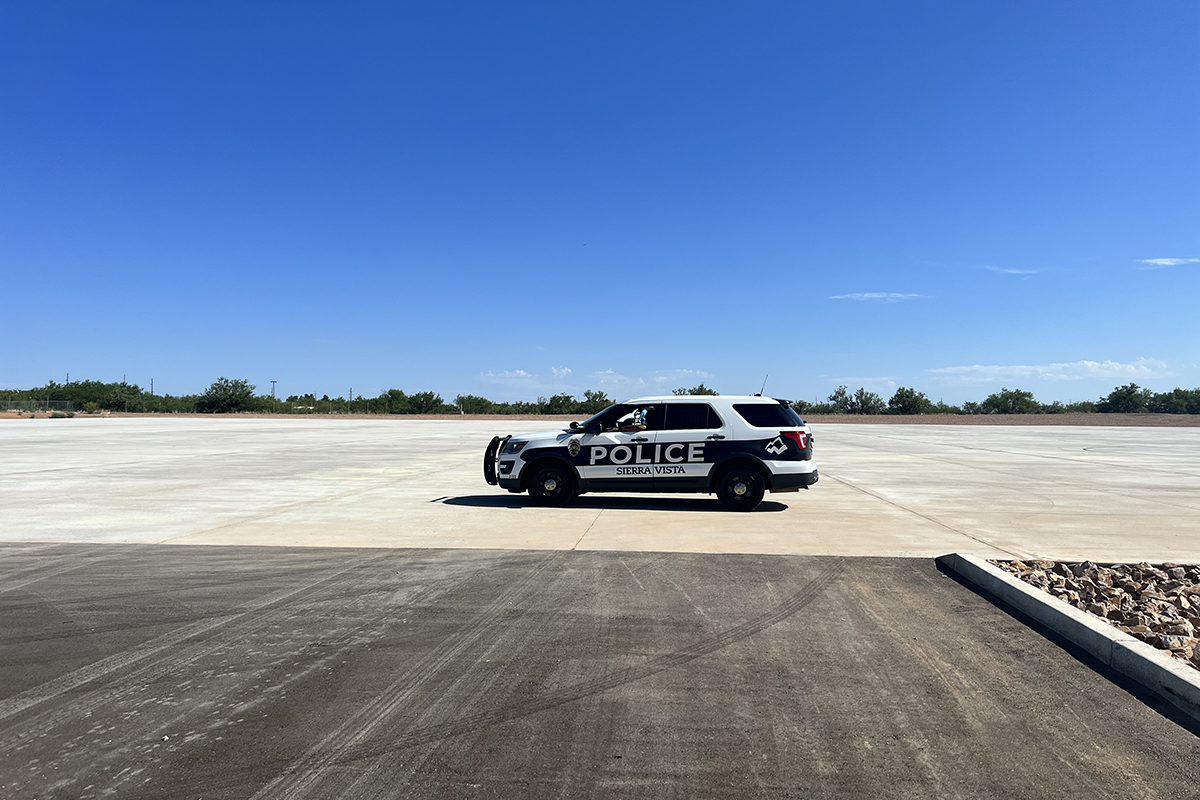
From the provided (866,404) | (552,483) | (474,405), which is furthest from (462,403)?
(552,483)

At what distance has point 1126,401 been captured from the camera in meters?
78.0

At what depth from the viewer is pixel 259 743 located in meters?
3.96

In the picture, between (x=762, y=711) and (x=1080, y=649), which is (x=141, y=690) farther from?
(x=1080, y=649)

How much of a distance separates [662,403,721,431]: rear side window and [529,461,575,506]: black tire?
182cm

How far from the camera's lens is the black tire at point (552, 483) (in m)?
12.4

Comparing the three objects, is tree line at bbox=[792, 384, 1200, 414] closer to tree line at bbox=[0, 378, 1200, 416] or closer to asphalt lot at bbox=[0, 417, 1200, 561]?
tree line at bbox=[0, 378, 1200, 416]

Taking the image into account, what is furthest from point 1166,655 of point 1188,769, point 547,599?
point 547,599

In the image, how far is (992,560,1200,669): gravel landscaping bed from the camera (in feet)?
18.2

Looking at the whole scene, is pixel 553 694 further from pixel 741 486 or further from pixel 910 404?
pixel 910 404

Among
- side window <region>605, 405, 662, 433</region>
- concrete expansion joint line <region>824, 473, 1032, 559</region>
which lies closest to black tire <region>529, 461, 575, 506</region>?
side window <region>605, 405, 662, 433</region>

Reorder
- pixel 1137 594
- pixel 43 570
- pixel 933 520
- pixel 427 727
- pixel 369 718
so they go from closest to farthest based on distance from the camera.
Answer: pixel 427 727, pixel 369 718, pixel 1137 594, pixel 43 570, pixel 933 520

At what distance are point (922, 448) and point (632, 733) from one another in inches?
1115

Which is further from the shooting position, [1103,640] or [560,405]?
[560,405]

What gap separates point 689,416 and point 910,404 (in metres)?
75.6
